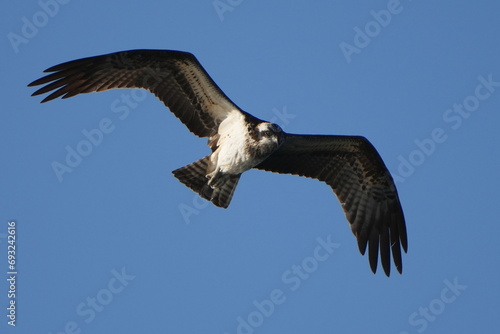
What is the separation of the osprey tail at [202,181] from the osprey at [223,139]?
0.02 metres

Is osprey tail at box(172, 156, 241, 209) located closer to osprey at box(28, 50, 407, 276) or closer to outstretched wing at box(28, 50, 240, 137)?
osprey at box(28, 50, 407, 276)

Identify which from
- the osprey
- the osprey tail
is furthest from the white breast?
the osprey tail

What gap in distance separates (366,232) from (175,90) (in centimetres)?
413

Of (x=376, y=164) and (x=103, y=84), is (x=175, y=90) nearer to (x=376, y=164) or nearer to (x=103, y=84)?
(x=103, y=84)

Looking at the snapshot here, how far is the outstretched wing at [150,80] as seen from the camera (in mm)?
13344

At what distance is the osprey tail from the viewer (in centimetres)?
1372

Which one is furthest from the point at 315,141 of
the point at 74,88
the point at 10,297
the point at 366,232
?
the point at 10,297

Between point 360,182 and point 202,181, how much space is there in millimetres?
2887

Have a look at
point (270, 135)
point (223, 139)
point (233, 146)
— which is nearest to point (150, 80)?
point (223, 139)

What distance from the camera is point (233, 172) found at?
13555 mm

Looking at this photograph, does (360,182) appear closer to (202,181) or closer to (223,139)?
(223,139)

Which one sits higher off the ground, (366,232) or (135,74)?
(135,74)

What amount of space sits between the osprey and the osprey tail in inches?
0.6

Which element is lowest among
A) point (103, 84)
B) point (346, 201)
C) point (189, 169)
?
point (346, 201)
